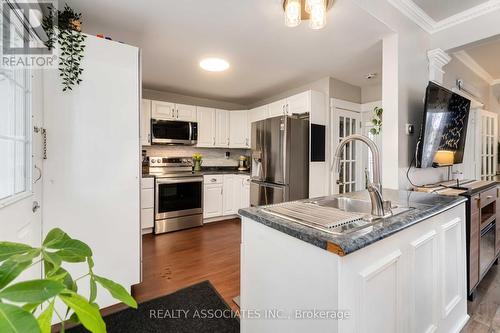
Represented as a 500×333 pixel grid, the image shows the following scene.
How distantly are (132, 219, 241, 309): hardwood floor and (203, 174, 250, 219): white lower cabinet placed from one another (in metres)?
0.43

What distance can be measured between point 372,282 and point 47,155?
195 centimetres

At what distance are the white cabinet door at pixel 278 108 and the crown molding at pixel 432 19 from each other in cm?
175

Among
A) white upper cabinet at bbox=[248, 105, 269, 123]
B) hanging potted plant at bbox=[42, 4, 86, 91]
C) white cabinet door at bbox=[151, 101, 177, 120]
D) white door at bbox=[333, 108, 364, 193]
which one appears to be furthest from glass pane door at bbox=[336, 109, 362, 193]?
hanging potted plant at bbox=[42, 4, 86, 91]

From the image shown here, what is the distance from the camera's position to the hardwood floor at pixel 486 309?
1.53m

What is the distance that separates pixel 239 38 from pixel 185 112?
6.60ft

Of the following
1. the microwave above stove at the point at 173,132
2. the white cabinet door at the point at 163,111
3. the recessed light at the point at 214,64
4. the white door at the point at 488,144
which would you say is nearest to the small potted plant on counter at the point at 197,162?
the microwave above stove at the point at 173,132

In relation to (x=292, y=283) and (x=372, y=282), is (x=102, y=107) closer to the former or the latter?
(x=292, y=283)

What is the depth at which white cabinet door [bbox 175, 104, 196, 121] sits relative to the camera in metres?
3.83

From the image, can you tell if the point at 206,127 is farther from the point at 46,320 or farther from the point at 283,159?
the point at 46,320

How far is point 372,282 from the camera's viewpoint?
0.86 metres

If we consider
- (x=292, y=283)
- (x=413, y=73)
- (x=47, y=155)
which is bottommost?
(x=292, y=283)

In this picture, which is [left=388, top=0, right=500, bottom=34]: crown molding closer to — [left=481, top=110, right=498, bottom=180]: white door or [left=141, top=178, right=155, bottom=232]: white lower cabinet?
[left=481, top=110, right=498, bottom=180]: white door

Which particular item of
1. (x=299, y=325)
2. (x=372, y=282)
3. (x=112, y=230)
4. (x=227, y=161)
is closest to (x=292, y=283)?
(x=299, y=325)

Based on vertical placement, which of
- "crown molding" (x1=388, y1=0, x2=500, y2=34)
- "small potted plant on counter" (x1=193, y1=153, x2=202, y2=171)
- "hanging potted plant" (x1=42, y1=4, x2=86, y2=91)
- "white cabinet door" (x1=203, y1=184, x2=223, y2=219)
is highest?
"crown molding" (x1=388, y1=0, x2=500, y2=34)
